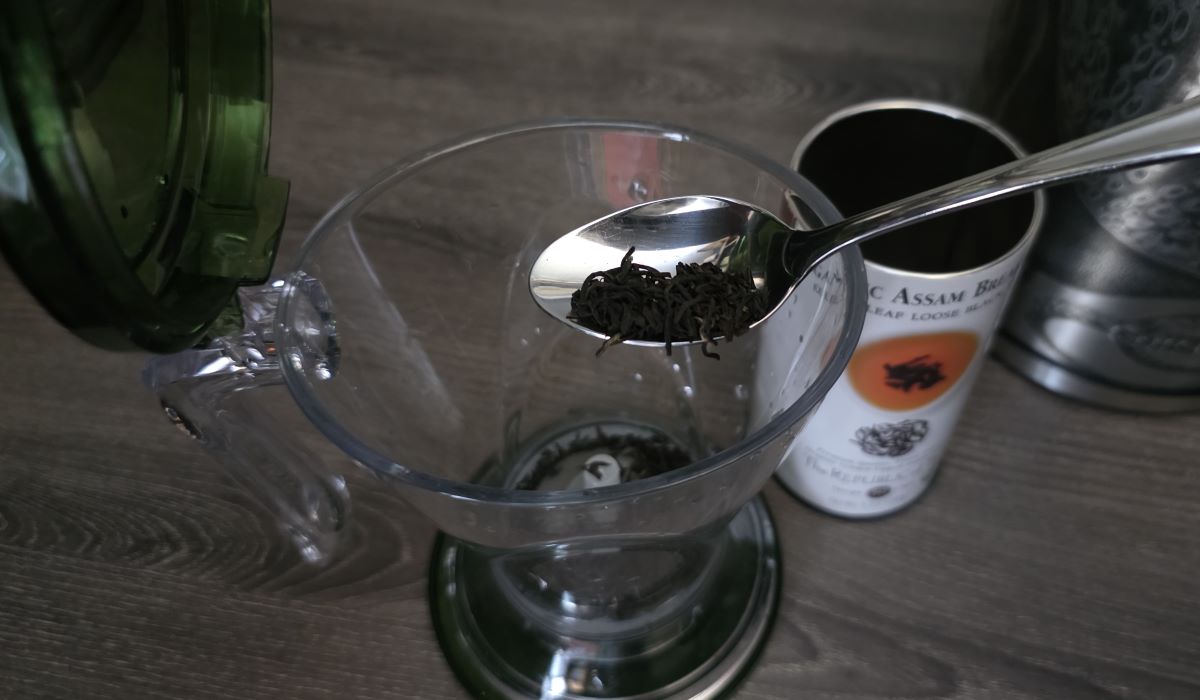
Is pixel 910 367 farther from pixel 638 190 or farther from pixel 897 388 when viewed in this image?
pixel 638 190

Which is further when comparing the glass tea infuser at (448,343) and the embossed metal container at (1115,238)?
the embossed metal container at (1115,238)

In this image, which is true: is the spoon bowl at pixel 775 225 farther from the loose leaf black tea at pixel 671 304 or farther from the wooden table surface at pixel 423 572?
the wooden table surface at pixel 423 572

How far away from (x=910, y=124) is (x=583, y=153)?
15 centimetres

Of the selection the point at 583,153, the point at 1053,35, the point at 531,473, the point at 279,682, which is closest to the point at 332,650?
the point at 279,682

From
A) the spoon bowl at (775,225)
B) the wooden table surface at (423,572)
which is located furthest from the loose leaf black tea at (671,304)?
the wooden table surface at (423,572)

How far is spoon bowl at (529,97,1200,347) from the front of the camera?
0.31m

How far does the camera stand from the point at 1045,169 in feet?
1.05

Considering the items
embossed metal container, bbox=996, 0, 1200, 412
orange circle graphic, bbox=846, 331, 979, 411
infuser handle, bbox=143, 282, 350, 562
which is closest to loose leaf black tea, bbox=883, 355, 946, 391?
orange circle graphic, bbox=846, 331, 979, 411

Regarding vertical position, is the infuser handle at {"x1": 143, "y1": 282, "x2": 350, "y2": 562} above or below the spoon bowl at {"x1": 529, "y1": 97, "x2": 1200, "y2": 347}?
below

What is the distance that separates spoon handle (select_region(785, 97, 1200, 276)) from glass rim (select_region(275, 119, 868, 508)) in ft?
0.03

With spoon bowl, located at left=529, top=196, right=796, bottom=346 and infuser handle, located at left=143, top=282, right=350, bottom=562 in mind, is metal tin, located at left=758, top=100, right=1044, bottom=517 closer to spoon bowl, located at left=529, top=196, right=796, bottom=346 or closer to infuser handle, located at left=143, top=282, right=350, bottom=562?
spoon bowl, located at left=529, top=196, right=796, bottom=346

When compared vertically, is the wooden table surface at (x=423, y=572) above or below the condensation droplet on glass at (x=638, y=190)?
below

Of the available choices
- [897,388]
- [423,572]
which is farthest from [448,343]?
[897,388]

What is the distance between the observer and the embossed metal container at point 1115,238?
372 mm
